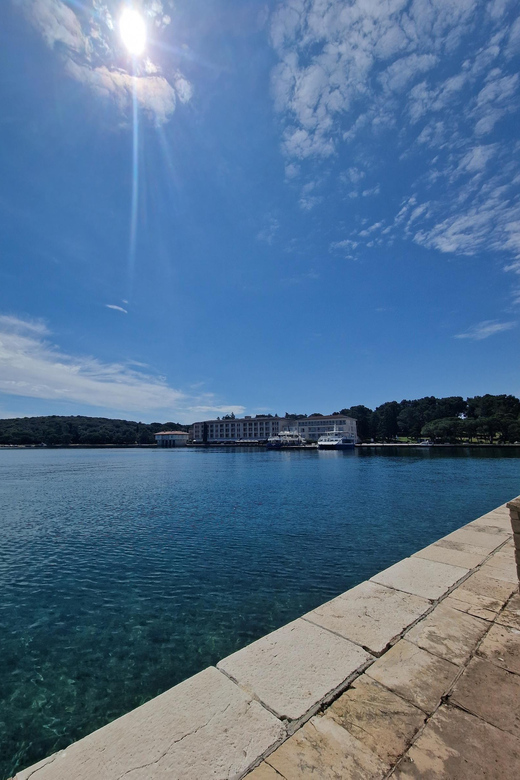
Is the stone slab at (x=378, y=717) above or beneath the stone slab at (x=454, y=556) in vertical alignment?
beneath

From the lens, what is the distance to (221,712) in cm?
346

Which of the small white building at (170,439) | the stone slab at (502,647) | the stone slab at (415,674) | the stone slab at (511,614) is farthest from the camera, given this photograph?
the small white building at (170,439)

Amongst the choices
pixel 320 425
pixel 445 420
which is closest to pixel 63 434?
pixel 320 425

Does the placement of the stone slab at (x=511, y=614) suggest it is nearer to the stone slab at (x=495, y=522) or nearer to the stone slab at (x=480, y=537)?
the stone slab at (x=480, y=537)

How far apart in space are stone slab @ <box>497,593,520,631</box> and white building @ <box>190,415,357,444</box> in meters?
133

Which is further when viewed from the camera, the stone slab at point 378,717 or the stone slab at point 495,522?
the stone slab at point 495,522

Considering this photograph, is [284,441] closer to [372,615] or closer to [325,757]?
[372,615]

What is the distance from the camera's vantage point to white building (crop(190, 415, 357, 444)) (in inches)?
5650

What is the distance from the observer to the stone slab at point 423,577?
6098 mm

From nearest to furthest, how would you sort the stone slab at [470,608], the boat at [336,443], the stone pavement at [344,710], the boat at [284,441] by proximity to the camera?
the stone pavement at [344,710], the stone slab at [470,608], the boat at [336,443], the boat at [284,441]

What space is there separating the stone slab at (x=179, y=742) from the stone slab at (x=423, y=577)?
3784mm

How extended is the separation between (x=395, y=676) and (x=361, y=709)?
0.69 metres

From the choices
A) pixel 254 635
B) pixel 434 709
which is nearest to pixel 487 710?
pixel 434 709

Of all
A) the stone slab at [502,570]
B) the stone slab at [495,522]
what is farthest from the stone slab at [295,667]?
the stone slab at [495,522]
